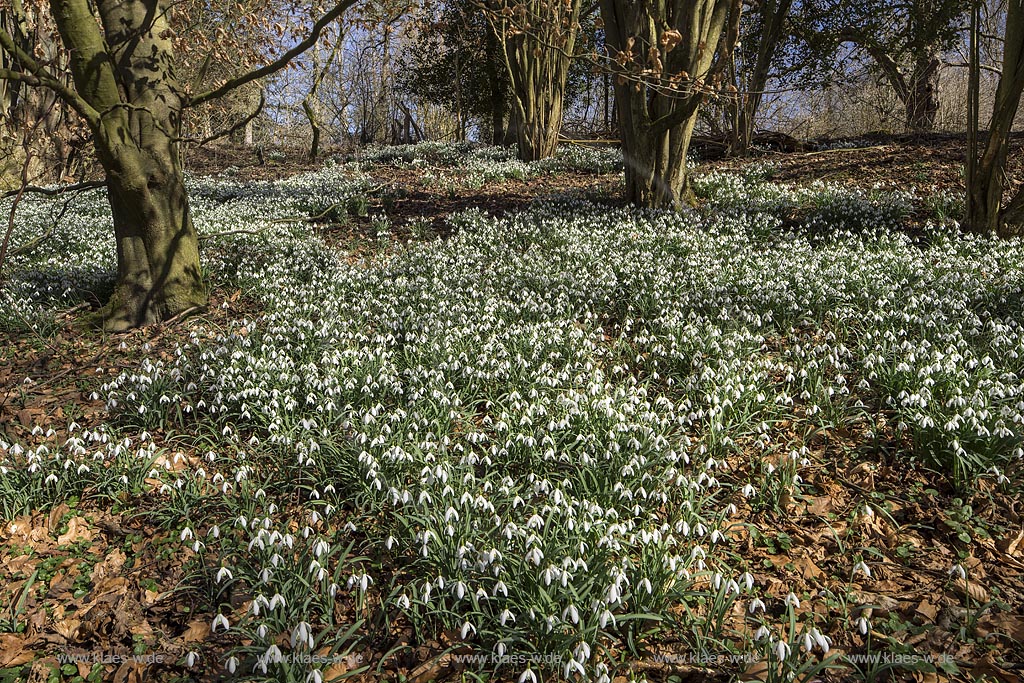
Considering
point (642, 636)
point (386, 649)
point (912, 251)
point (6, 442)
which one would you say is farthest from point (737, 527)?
point (912, 251)

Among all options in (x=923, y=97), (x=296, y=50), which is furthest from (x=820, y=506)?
(x=923, y=97)

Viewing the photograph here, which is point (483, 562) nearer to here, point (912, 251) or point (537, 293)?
point (537, 293)

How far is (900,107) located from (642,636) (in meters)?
23.9

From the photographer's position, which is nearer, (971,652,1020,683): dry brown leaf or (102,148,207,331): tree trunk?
(971,652,1020,683): dry brown leaf

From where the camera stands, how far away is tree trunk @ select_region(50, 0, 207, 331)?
15.7 ft

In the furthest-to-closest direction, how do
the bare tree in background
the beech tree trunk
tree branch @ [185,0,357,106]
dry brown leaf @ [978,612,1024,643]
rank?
the beech tree trunk → the bare tree in background → tree branch @ [185,0,357,106] → dry brown leaf @ [978,612,1024,643]

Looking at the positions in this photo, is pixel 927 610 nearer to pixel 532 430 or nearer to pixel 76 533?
pixel 532 430

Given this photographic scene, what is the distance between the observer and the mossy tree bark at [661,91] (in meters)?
7.40

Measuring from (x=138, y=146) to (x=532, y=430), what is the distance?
4272 millimetres

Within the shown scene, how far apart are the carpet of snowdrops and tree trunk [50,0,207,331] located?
779 mm

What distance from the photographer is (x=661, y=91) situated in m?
6.94

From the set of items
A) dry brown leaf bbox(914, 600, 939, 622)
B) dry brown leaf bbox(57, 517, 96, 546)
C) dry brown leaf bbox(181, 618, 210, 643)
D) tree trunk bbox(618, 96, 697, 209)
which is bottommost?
dry brown leaf bbox(181, 618, 210, 643)

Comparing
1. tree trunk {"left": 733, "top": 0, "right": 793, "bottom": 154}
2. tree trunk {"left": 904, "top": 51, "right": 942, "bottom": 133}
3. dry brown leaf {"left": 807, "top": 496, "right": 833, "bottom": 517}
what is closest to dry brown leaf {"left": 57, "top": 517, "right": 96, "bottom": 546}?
dry brown leaf {"left": 807, "top": 496, "right": 833, "bottom": 517}

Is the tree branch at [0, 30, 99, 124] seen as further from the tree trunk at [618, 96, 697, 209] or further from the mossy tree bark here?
the tree trunk at [618, 96, 697, 209]
